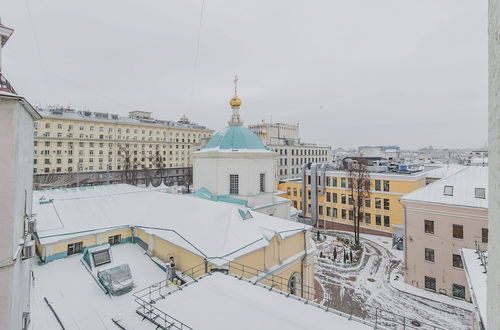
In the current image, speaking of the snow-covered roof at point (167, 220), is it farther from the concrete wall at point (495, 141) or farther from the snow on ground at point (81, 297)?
the concrete wall at point (495, 141)

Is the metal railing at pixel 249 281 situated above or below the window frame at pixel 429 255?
above

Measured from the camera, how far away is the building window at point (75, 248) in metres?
12.9

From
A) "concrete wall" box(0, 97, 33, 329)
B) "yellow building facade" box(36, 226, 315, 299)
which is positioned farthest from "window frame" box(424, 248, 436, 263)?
"concrete wall" box(0, 97, 33, 329)

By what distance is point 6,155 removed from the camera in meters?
4.62

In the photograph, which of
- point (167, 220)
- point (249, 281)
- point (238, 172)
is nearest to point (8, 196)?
point (249, 281)

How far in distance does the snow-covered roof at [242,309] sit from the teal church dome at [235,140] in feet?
43.2

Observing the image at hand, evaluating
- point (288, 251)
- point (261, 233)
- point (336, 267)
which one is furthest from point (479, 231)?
point (261, 233)

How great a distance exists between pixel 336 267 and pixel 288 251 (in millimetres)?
11831

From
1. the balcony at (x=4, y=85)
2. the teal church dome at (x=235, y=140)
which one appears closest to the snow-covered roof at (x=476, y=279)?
the balcony at (x=4, y=85)

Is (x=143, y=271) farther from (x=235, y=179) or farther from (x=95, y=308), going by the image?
(x=235, y=179)

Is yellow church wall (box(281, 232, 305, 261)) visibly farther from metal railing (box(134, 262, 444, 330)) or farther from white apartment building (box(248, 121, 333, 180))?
white apartment building (box(248, 121, 333, 180))

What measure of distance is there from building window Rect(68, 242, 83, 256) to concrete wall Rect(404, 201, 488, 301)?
21598 mm

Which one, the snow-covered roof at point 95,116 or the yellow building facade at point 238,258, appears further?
the snow-covered roof at point 95,116

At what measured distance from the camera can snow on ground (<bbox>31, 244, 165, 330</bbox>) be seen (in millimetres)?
8406
